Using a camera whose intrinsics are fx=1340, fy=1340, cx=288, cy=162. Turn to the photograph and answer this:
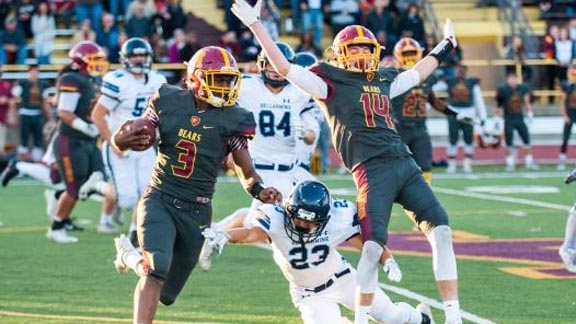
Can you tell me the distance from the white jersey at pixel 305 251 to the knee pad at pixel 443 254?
0.65 m

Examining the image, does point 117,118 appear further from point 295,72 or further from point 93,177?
point 295,72

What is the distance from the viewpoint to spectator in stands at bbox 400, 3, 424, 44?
26.4 metres

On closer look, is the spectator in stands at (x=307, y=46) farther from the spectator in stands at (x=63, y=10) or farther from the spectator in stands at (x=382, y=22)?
the spectator in stands at (x=63, y=10)

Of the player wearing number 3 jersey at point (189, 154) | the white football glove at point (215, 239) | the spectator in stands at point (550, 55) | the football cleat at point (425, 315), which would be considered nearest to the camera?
the white football glove at point (215, 239)

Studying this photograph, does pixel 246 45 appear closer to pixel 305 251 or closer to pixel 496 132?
pixel 496 132

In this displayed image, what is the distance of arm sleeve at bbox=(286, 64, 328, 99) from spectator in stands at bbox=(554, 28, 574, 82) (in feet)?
64.7

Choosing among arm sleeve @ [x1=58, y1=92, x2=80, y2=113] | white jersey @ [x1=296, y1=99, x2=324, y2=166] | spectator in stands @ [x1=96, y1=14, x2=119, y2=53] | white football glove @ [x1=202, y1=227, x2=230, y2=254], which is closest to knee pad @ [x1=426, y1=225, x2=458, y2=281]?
white football glove @ [x1=202, y1=227, x2=230, y2=254]

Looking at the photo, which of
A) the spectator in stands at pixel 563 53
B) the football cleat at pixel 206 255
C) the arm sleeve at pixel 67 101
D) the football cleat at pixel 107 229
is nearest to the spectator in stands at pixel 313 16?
the spectator in stands at pixel 563 53

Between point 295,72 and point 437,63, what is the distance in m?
1.25

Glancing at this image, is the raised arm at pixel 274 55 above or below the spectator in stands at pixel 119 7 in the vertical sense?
above

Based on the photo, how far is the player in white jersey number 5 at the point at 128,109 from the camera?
11.9m

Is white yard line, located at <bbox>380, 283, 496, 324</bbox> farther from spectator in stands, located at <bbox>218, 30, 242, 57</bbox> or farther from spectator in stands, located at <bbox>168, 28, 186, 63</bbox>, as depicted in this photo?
spectator in stands, located at <bbox>218, 30, 242, 57</bbox>

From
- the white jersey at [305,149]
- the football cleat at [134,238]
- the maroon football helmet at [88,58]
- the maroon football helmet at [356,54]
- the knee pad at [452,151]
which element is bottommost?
the knee pad at [452,151]

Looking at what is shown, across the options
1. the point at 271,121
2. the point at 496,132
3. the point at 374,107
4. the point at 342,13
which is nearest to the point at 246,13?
the point at 374,107
